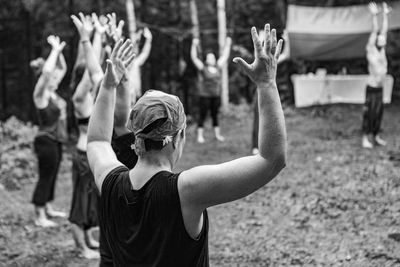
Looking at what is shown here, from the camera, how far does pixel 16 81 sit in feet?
54.0

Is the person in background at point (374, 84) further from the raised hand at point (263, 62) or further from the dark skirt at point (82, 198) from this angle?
the raised hand at point (263, 62)

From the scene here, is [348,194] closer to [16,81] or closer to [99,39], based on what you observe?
[99,39]

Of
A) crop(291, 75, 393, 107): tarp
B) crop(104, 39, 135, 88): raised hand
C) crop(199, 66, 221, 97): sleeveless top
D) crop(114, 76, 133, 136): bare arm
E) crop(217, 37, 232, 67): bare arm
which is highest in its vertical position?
crop(104, 39, 135, 88): raised hand

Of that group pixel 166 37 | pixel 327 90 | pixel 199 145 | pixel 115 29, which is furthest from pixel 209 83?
pixel 115 29

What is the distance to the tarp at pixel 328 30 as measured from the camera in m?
14.0

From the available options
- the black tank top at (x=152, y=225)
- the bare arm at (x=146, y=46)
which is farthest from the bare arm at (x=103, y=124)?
the bare arm at (x=146, y=46)

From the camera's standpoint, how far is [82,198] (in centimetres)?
561

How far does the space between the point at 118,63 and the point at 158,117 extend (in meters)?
0.56

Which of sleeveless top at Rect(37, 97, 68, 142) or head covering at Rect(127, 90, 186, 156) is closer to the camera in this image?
head covering at Rect(127, 90, 186, 156)

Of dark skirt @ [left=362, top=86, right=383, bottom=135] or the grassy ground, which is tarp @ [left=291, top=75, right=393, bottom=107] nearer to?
the grassy ground

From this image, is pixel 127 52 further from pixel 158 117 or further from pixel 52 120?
pixel 52 120

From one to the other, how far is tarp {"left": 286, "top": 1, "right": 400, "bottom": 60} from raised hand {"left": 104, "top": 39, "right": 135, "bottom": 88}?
11.9 meters

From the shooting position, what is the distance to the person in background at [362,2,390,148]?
9.80 m

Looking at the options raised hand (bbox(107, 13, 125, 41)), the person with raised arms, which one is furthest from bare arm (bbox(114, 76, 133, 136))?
the person with raised arms
